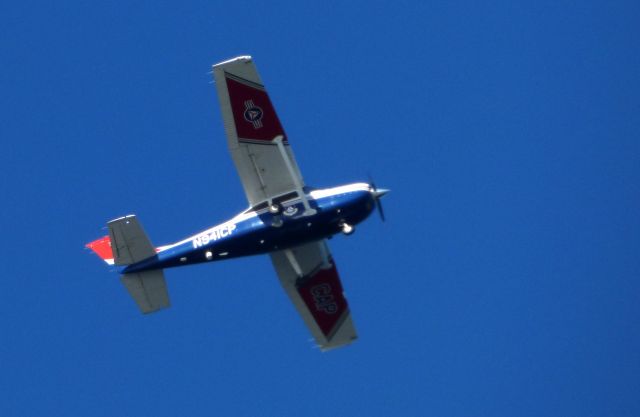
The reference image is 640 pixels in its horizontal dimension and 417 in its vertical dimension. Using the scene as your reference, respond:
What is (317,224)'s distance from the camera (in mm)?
45969

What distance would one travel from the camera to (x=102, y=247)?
1977 inches

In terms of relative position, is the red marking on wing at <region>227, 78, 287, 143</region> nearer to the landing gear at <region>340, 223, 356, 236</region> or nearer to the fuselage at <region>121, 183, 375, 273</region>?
the fuselage at <region>121, 183, 375, 273</region>

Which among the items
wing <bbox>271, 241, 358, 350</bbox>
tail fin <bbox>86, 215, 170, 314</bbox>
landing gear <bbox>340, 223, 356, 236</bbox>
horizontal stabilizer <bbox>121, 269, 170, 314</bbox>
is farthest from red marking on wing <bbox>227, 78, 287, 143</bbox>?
horizontal stabilizer <bbox>121, 269, 170, 314</bbox>

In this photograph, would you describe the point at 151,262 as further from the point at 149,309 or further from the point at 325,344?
the point at 325,344

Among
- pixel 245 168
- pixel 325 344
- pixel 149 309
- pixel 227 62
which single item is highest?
pixel 227 62

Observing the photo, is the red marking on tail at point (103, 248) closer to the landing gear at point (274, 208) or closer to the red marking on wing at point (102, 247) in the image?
the red marking on wing at point (102, 247)

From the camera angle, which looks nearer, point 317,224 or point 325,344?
point 317,224

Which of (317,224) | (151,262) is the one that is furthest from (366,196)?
(151,262)

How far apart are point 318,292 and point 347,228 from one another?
563 centimetres

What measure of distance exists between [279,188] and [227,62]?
4.72 m

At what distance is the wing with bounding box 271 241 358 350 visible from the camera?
5009 cm

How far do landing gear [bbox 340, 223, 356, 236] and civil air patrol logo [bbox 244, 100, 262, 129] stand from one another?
4.48 meters

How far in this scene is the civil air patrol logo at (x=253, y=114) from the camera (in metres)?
45.9

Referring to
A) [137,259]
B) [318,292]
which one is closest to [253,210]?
[137,259]
